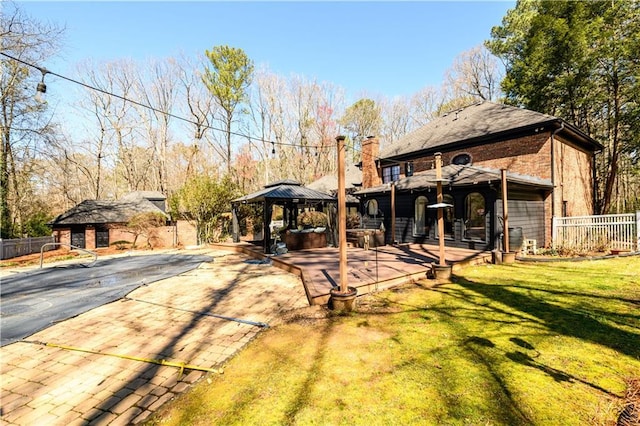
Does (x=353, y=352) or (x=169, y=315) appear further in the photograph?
(x=169, y=315)

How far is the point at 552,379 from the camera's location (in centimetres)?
269

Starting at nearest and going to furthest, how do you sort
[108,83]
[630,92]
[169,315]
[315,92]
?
[169,315] < [630,92] < [108,83] < [315,92]

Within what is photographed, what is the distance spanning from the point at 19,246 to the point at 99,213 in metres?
3.98

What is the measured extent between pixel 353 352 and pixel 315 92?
28.9m

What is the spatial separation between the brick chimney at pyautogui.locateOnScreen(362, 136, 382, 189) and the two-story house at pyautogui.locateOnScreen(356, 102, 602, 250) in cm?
258

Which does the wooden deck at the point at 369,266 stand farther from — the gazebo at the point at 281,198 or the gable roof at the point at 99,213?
the gable roof at the point at 99,213

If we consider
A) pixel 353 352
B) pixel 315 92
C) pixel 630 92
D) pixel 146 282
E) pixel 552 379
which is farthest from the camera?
pixel 315 92

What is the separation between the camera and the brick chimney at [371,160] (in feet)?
58.3

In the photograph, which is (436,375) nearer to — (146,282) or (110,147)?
(146,282)

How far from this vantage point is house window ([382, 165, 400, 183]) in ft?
57.5

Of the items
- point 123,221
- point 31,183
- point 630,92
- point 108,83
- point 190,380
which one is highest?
point 108,83

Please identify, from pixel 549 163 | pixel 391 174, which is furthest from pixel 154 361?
pixel 391 174

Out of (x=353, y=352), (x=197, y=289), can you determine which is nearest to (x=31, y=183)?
(x=197, y=289)

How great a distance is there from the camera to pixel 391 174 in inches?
706
